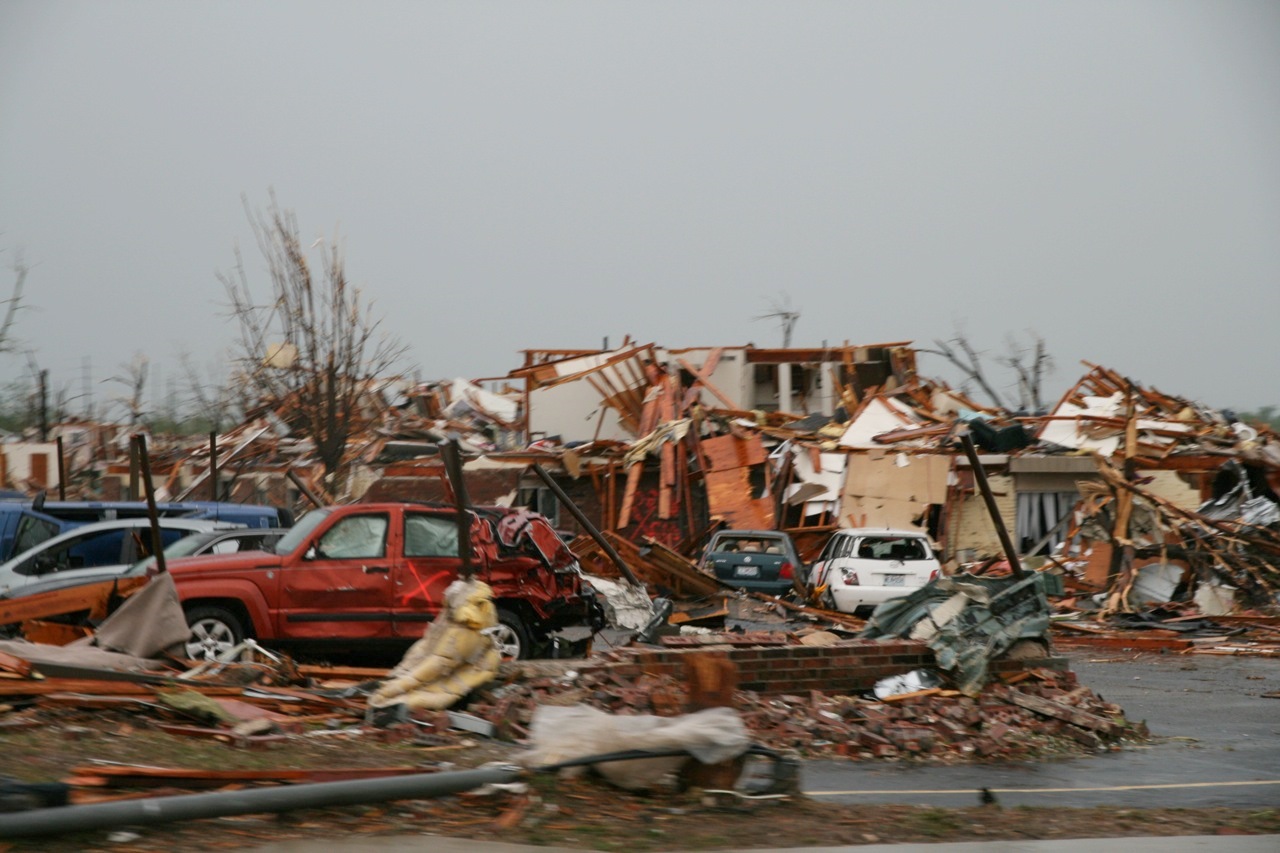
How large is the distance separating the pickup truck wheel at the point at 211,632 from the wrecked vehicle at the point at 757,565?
9.84 m

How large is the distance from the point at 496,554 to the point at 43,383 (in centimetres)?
3020

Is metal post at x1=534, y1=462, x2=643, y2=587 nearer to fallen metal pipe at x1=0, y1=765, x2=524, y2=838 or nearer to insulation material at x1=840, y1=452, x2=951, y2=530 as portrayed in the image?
fallen metal pipe at x1=0, y1=765, x2=524, y2=838

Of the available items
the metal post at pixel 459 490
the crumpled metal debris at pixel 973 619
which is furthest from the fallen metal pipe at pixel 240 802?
the crumpled metal debris at pixel 973 619

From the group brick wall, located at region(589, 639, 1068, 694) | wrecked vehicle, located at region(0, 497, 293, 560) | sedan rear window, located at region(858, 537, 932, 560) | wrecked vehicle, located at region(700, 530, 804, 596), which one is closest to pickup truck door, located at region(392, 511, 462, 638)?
brick wall, located at region(589, 639, 1068, 694)

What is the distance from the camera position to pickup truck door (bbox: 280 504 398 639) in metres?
12.1

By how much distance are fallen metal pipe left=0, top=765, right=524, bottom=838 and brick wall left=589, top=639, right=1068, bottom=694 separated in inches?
133

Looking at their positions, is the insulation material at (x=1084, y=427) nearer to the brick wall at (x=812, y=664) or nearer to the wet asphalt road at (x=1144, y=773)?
the wet asphalt road at (x=1144, y=773)

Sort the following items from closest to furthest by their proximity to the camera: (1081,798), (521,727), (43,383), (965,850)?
(965,850), (1081,798), (521,727), (43,383)

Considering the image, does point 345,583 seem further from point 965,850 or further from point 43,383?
point 43,383

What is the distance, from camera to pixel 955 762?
9375 millimetres

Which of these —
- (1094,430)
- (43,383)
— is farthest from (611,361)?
(43,383)

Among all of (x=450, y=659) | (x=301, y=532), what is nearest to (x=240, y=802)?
(x=450, y=659)

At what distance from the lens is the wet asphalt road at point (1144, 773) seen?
7.96 meters

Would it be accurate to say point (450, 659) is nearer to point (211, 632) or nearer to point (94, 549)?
point (211, 632)
